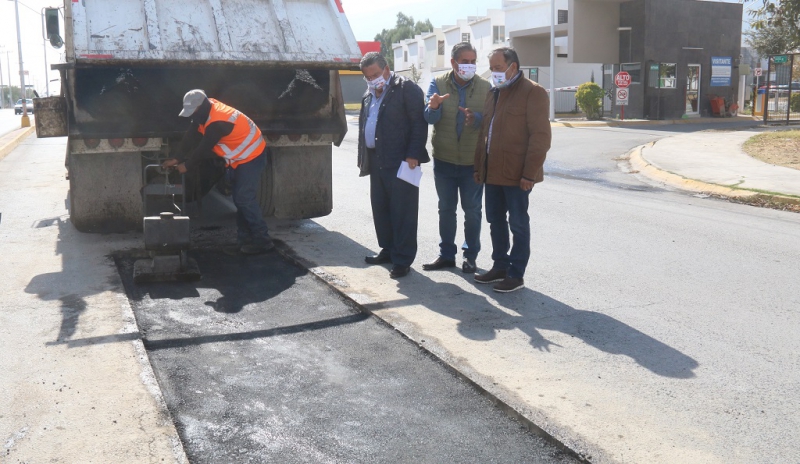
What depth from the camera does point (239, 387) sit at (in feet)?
14.0

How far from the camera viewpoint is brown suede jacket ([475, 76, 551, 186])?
570 centimetres

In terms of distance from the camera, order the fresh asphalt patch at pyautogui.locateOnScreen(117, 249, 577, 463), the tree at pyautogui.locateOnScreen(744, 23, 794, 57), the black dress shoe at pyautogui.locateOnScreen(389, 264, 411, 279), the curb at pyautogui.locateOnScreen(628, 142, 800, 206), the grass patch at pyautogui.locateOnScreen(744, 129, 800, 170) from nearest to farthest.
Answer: the fresh asphalt patch at pyautogui.locateOnScreen(117, 249, 577, 463) < the black dress shoe at pyautogui.locateOnScreen(389, 264, 411, 279) < the curb at pyautogui.locateOnScreen(628, 142, 800, 206) < the grass patch at pyautogui.locateOnScreen(744, 129, 800, 170) < the tree at pyautogui.locateOnScreen(744, 23, 794, 57)

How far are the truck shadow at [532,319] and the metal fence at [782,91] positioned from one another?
19.7 m

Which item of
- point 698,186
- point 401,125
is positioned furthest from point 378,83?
point 698,186

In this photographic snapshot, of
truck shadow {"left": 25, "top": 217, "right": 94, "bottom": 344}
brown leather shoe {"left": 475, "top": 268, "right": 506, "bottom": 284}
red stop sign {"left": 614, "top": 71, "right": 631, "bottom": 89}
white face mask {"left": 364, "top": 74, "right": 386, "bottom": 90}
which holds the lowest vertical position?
truck shadow {"left": 25, "top": 217, "right": 94, "bottom": 344}

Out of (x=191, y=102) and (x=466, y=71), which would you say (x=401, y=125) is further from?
(x=191, y=102)

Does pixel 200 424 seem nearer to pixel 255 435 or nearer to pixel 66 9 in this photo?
pixel 255 435

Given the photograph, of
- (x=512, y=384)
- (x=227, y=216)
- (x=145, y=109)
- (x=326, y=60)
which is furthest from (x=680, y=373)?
(x=227, y=216)

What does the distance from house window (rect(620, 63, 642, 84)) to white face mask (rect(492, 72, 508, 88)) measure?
2793 cm

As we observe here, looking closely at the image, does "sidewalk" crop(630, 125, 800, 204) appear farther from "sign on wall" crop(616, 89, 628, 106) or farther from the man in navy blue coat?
"sign on wall" crop(616, 89, 628, 106)

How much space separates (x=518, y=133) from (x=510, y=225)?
2.22 ft

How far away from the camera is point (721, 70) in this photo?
111ft

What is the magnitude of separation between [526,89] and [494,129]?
363 millimetres

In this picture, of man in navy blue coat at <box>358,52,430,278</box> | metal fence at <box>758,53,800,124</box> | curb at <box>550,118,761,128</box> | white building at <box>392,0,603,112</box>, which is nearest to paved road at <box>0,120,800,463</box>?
man in navy blue coat at <box>358,52,430,278</box>
